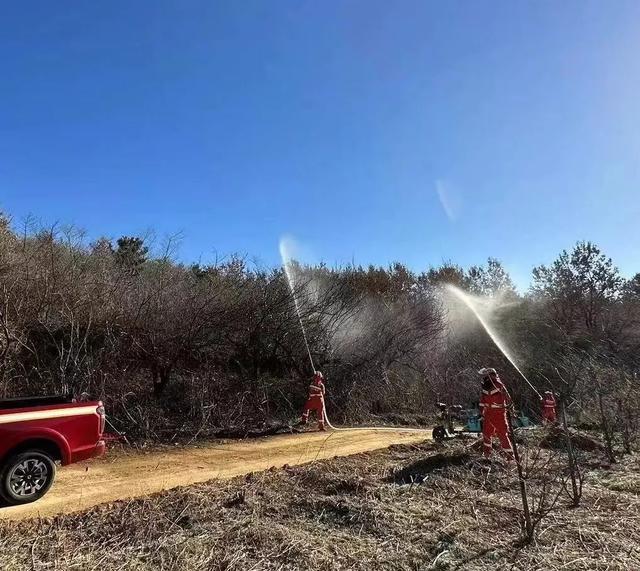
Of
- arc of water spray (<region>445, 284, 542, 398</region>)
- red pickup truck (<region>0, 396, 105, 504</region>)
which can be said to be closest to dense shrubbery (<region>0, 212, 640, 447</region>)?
arc of water spray (<region>445, 284, 542, 398</region>)

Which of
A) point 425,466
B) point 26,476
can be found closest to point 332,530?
point 425,466

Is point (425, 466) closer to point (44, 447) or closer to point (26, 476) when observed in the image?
point (44, 447)

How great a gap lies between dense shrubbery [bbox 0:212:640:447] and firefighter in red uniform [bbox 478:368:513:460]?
1.28 m

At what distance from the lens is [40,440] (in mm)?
6914

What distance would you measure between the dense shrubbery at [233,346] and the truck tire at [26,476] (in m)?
4.91

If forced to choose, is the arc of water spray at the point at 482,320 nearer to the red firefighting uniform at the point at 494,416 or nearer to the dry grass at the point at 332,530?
the red firefighting uniform at the point at 494,416

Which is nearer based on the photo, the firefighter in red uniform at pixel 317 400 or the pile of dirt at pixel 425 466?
the pile of dirt at pixel 425 466

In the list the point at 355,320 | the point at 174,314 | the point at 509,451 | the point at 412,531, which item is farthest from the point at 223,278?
the point at 412,531

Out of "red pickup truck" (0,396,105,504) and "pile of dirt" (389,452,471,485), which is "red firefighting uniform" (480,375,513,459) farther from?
"red pickup truck" (0,396,105,504)

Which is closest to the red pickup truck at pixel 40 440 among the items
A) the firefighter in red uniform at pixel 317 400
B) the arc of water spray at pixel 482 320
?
the firefighter in red uniform at pixel 317 400

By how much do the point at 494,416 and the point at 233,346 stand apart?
997 centimetres

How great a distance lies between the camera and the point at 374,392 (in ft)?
65.7

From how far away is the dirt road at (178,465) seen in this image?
22.8 feet

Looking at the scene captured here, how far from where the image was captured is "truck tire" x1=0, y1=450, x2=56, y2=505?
6534 mm
